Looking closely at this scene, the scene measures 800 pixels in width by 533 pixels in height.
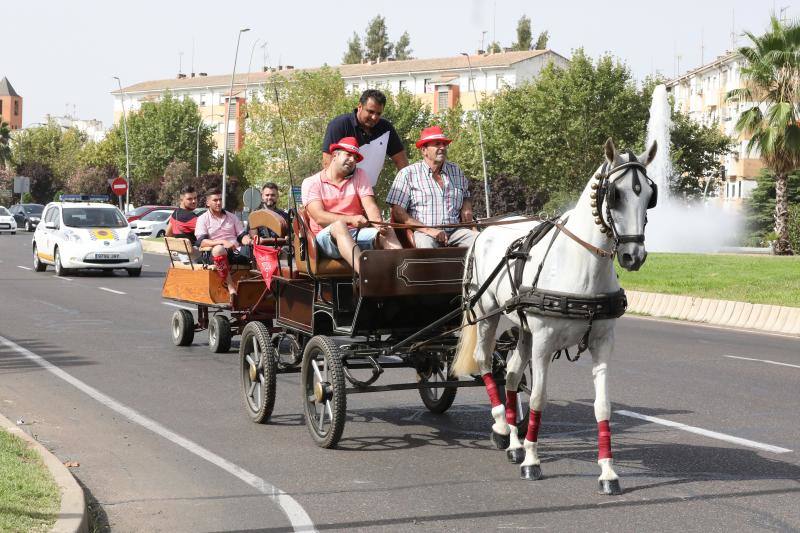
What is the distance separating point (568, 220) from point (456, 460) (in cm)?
192

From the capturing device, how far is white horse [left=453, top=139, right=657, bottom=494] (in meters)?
7.01

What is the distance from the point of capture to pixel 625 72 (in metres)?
67.2

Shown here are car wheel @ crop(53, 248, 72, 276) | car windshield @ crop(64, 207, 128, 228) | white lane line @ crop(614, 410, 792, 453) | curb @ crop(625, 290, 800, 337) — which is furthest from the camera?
car windshield @ crop(64, 207, 128, 228)

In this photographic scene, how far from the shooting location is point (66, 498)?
6.64 meters

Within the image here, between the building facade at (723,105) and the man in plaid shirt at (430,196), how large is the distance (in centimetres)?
8217

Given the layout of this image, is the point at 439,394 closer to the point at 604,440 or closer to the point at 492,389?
the point at 492,389

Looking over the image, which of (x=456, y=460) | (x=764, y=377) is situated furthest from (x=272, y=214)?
(x=764, y=377)

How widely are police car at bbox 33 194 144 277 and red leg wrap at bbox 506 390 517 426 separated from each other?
74.6 feet

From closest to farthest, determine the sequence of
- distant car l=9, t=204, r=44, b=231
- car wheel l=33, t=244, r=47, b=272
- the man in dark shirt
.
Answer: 1. the man in dark shirt
2. car wheel l=33, t=244, r=47, b=272
3. distant car l=9, t=204, r=44, b=231

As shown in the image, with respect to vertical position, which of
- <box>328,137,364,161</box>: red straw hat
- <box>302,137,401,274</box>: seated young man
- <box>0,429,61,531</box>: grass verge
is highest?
<box>328,137,364,161</box>: red straw hat

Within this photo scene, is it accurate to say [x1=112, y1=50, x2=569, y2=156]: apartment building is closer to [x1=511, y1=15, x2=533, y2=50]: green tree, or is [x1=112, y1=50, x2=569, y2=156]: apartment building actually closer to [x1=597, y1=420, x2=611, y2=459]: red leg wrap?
[x1=511, y1=15, x2=533, y2=50]: green tree

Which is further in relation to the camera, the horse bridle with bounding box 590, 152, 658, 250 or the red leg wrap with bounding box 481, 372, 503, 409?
the red leg wrap with bounding box 481, 372, 503, 409

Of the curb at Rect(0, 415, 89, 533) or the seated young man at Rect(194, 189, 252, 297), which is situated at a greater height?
the seated young man at Rect(194, 189, 252, 297)

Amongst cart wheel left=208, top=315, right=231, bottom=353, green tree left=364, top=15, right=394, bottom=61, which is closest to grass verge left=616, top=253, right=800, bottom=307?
cart wheel left=208, top=315, right=231, bottom=353
